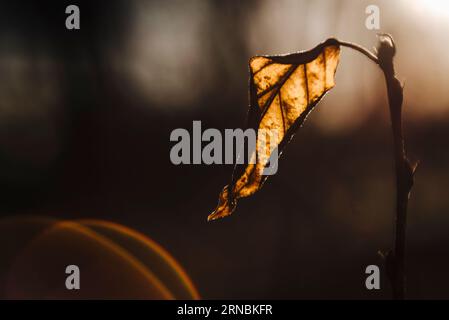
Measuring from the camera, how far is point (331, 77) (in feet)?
1.45

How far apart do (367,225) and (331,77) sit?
12.7ft

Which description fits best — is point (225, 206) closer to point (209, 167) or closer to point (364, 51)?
point (364, 51)

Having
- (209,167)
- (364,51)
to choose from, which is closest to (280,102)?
(364,51)

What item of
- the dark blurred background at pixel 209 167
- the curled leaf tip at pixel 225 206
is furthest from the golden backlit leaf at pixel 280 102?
the dark blurred background at pixel 209 167

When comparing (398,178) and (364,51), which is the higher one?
(364,51)

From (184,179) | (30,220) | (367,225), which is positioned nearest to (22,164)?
(30,220)

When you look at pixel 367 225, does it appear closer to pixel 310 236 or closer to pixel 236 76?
pixel 310 236

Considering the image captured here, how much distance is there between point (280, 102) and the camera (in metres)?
0.46

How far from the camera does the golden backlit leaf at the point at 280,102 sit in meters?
0.44

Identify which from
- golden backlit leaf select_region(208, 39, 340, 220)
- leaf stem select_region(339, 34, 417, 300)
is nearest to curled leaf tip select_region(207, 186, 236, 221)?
golden backlit leaf select_region(208, 39, 340, 220)

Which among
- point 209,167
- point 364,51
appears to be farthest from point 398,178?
point 209,167

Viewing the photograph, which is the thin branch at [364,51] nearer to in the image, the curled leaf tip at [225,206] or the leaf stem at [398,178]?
the leaf stem at [398,178]

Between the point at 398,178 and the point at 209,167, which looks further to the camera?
the point at 209,167

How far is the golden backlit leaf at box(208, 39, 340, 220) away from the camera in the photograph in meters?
0.44
